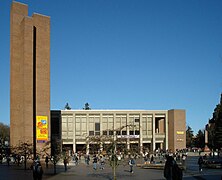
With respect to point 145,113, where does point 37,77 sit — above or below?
above

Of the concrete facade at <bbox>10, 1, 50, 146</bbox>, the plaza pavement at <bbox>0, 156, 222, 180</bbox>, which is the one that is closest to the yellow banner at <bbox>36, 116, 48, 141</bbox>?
the concrete facade at <bbox>10, 1, 50, 146</bbox>

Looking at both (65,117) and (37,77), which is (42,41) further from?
(65,117)

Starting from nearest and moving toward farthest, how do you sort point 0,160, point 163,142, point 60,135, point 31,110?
1. point 0,160
2. point 31,110
3. point 60,135
4. point 163,142

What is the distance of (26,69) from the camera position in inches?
2963

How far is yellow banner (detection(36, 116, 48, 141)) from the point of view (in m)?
73.7

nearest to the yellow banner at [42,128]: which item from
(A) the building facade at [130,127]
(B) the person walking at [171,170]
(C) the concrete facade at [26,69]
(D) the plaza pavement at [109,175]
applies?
(C) the concrete facade at [26,69]

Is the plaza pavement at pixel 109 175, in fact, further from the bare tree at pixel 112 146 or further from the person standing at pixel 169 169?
the person standing at pixel 169 169

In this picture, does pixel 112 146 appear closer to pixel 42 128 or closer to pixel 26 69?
pixel 42 128

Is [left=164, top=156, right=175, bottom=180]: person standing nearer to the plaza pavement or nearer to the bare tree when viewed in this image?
the bare tree

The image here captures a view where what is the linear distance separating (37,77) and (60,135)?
2517 cm

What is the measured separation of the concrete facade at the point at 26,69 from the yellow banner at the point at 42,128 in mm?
1020

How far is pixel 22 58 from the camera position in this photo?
76438 mm

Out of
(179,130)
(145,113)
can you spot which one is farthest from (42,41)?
(179,130)

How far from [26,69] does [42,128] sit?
1210 centimetres
